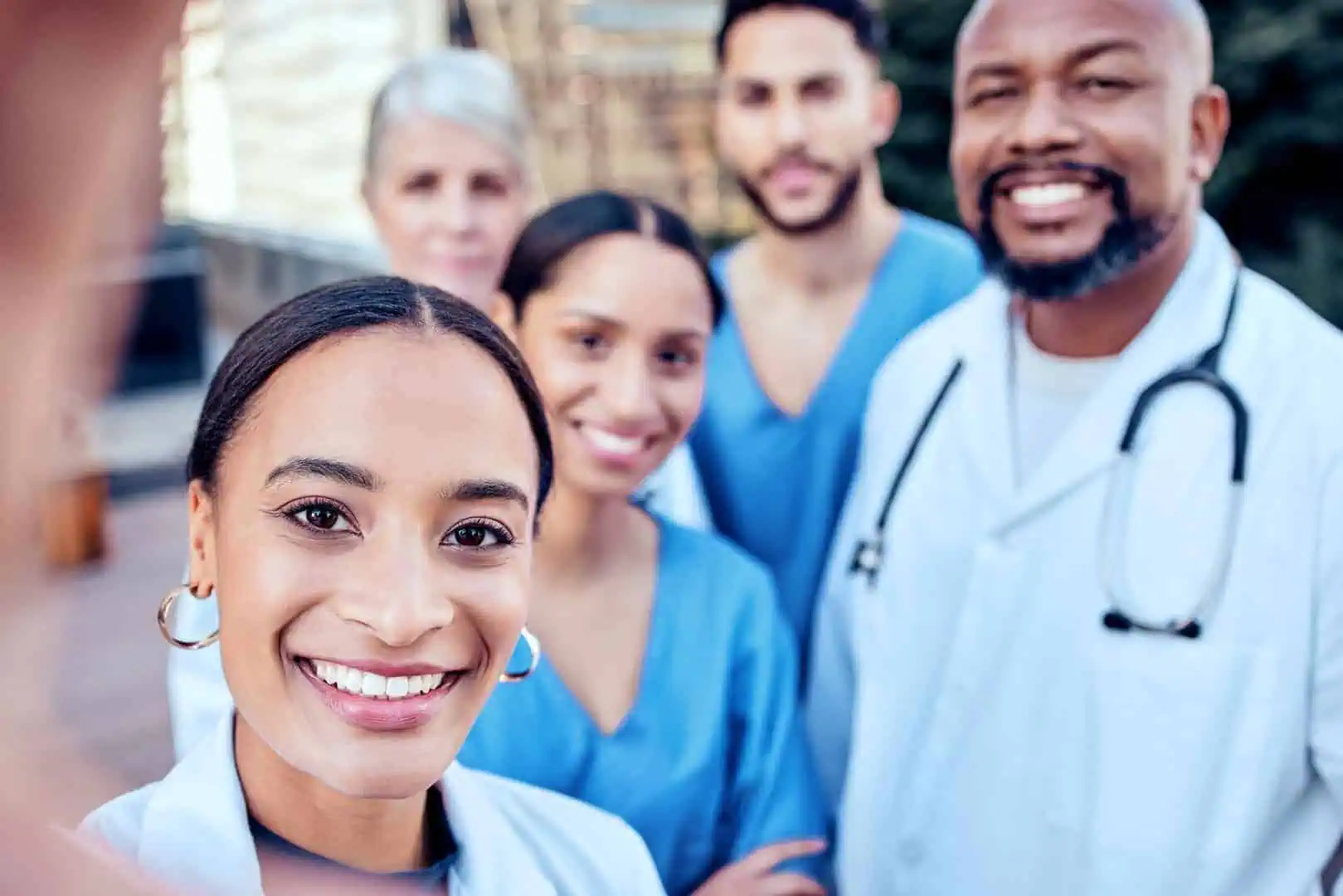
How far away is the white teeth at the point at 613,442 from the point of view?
1.61m

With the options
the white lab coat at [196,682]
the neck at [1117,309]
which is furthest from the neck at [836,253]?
the white lab coat at [196,682]

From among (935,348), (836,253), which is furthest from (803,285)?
(935,348)

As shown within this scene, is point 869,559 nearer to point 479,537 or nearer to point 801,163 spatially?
point 801,163

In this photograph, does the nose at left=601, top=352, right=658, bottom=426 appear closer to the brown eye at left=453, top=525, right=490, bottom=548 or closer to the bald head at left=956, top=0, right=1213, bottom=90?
the brown eye at left=453, top=525, right=490, bottom=548

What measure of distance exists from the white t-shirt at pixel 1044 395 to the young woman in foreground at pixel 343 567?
3.51 ft

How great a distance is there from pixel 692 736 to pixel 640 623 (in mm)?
173

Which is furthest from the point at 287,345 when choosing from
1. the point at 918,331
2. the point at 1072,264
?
the point at 918,331

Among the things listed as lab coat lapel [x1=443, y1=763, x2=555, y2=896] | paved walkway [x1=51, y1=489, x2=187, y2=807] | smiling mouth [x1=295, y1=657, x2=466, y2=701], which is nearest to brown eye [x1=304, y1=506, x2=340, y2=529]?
smiling mouth [x1=295, y1=657, x2=466, y2=701]

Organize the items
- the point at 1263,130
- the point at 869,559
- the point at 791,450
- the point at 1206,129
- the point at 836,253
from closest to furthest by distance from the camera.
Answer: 1. the point at 1206,129
2. the point at 869,559
3. the point at 791,450
4. the point at 836,253
5. the point at 1263,130

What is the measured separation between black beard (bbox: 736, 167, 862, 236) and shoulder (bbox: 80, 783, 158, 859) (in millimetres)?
1811

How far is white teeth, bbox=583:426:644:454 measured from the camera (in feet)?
5.29

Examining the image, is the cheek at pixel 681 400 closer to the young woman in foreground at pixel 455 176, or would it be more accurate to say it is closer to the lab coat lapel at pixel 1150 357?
the young woman in foreground at pixel 455 176

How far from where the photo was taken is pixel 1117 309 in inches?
71.6

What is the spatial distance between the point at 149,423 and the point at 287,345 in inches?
252
